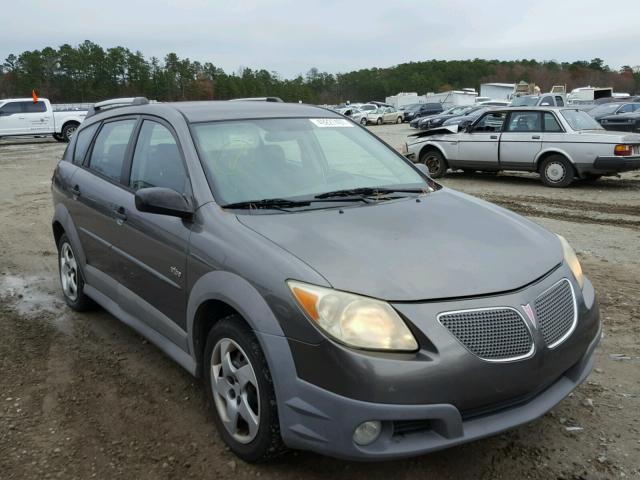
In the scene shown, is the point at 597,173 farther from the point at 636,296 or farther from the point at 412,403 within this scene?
the point at 412,403

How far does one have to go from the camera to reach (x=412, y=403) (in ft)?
7.57

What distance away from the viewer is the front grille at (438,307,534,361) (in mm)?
2383

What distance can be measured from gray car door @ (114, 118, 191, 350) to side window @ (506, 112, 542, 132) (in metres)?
9.68

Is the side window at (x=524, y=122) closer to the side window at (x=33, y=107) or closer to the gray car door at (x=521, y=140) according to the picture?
the gray car door at (x=521, y=140)

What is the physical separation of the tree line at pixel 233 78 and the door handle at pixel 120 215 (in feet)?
214

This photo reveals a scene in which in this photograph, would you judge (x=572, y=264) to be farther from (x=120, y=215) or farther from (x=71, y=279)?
(x=71, y=279)

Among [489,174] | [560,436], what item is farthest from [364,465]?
[489,174]

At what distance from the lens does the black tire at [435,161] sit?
524 inches

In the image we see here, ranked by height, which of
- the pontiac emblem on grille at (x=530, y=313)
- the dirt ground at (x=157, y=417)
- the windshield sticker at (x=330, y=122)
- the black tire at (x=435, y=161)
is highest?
the windshield sticker at (x=330, y=122)

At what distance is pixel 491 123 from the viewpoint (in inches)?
493

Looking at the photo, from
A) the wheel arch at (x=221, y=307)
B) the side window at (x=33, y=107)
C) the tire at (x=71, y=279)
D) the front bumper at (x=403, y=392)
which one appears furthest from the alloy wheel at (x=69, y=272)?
the side window at (x=33, y=107)

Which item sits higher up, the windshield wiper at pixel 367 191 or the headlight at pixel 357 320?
the windshield wiper at pixel 367 191

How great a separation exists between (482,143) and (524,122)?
3.11ft

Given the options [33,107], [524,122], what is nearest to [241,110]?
[524,122]
